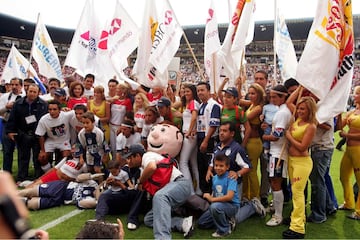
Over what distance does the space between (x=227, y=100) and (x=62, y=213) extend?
2.78 m

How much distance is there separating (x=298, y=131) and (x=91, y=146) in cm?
324

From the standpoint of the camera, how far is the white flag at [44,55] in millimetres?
10008

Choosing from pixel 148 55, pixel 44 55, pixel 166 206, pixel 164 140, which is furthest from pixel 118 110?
pixel 44 55

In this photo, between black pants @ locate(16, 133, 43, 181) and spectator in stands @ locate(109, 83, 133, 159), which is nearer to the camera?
spectator in stands @ locate(109, 83, 133, 159)

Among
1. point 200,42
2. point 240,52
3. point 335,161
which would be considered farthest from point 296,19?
point 240,52

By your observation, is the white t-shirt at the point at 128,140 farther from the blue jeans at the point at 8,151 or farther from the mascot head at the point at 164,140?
the blue jeans at the point at 8,151

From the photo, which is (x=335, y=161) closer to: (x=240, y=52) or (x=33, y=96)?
(x=240, y=52)

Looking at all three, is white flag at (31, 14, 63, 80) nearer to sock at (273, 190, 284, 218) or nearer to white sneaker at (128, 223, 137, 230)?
white sneaker at (128, 223, 137, 230)

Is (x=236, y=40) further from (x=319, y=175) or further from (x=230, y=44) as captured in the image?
(x=319, y=175)

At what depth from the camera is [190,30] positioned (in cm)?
3909

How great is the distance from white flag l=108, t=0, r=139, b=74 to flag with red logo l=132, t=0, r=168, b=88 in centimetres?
130

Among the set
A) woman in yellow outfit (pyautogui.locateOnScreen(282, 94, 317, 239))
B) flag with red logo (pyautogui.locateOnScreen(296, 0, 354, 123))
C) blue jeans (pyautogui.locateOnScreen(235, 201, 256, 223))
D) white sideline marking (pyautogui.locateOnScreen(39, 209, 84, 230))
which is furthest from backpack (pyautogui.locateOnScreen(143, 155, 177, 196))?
flag with red logo (pyautogui.locateOnScreen(296, 0, 354, 123))

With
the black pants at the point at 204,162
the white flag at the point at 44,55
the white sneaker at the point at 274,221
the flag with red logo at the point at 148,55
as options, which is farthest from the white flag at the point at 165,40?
the white flag at the point at 44,55

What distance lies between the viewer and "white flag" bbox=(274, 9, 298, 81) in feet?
26.7
